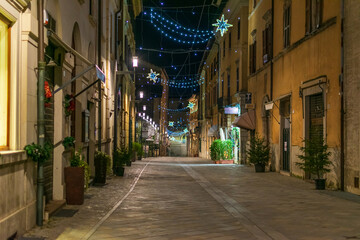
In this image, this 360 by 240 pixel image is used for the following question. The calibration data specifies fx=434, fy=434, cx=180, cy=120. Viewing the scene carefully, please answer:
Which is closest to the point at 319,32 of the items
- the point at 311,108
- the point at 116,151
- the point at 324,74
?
the point at 324,74

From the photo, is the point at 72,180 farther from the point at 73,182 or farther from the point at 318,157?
the point at 318,157

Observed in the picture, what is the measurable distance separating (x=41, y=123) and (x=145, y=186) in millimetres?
7781

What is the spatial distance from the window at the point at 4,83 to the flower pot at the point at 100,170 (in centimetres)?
784

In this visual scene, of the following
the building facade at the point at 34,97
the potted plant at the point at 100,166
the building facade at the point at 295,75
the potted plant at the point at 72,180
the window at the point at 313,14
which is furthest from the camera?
the window at the point at 313,14

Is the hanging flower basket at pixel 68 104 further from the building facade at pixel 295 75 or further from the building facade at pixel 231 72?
the building facade at pixel 231 72

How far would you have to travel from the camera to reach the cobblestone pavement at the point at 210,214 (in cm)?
720

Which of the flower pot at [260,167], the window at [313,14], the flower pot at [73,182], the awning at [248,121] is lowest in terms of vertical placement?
the flower pot at [260,167]

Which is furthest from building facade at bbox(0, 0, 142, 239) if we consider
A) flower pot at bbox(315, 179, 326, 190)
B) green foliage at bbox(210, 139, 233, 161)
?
green foliage at bbox(210, 139, 233, 161)

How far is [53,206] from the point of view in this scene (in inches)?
353

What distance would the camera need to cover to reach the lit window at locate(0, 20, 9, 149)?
21.2 feet

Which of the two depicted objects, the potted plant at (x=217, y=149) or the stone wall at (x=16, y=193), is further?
the potted plant at (x=217, y=149)

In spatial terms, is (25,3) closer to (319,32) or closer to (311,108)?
(319,32)

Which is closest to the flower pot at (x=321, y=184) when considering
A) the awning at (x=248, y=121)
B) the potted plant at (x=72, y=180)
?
→ the potted plant at (x=72, y=180)

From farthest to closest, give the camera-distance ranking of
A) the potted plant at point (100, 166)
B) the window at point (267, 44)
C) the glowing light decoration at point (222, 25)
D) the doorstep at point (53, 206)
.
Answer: the glowing light decoration at point (222, 25) → the window at point (267, 44) → the potted plant at point (100, 166) → the doorstep at point (53, 206)
